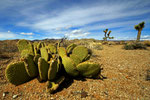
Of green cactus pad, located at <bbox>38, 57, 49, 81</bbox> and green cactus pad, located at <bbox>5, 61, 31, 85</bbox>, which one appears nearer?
green cactus pad, located at <bbox>38, 57, 49, 81</bbox>

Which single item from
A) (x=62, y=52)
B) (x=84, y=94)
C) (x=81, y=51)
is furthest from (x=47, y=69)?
(x=81, y=51)

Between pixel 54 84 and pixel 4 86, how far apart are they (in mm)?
1282

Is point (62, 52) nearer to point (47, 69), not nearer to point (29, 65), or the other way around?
point (47, 69)

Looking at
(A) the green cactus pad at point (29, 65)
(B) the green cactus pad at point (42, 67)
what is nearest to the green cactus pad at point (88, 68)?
(B) the green cactus pad at point (42, 67)

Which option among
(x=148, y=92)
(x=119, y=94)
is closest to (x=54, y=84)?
(x=119, y=94)

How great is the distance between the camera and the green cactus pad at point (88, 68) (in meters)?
2.08

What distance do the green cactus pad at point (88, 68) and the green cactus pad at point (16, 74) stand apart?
1384mm

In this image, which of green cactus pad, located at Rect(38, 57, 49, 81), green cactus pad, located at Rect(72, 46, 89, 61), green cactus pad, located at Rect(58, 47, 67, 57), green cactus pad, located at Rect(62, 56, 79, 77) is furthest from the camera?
green cactus pad, located at Rect(72, 46, 89, 61)

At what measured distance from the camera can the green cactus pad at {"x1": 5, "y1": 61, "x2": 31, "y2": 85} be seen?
6.00 feet

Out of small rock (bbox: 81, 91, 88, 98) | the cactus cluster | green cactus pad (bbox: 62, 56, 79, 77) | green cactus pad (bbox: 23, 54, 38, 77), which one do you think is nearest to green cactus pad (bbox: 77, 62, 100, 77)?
the cactus cluster

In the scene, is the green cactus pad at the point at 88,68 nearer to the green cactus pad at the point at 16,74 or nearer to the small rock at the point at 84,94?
the small rock at the point at 84,94

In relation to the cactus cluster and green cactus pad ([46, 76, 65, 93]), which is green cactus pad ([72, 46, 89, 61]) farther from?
green cactus pad ([46, 76, 65, 93])

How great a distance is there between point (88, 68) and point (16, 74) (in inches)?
68.8

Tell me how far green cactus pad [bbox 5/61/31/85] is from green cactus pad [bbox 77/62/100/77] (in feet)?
4.54
